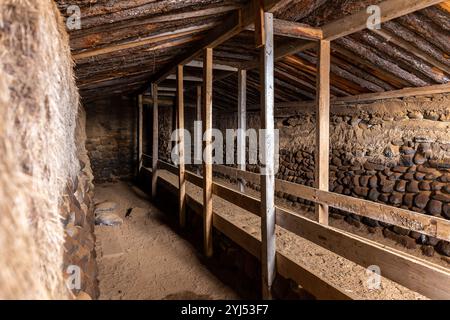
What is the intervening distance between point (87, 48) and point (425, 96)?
14.6 ft

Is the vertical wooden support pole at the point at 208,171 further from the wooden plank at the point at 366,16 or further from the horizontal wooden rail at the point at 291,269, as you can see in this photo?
the wooden plank at the point at 366,16

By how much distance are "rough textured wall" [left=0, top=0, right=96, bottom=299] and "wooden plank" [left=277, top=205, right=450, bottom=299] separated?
179 centimetres

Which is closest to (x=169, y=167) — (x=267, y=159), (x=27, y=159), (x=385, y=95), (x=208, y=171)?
(x=208, y=171)

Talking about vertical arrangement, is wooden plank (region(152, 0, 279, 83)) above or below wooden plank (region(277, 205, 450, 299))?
above

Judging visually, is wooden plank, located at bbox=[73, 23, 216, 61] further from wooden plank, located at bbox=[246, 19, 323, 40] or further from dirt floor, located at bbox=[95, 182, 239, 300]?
dirt floor, located at bbox=[95, 182, 239, 300]

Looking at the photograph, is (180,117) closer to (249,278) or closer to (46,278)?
(249,278)

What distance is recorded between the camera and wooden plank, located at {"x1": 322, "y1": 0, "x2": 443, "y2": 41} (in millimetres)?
2447

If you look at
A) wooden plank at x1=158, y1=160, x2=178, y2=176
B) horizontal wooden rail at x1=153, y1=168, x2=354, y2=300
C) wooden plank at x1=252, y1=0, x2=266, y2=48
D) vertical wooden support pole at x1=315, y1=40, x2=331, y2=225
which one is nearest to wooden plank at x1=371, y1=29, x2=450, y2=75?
vertical wooden support pole at x1=315, y1=40, x2=331, y2=225

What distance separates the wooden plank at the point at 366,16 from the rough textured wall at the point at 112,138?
742 cm

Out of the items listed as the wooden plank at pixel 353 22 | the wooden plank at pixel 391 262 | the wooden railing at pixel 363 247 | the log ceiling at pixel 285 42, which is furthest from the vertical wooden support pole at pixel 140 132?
the wooden plank at pixel 391 262

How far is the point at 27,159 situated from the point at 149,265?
8.89 feet

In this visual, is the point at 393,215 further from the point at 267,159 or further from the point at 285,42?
the point at 285,42

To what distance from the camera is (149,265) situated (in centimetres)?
357

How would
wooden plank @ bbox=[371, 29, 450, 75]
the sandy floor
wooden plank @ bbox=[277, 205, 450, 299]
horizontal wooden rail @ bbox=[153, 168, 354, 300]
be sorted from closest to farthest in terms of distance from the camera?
wooden plank @ bbox=[277, 205, 450, 299] → horizontal wooden rail @ bbox=[153, 168, 354, 300] → the sandy floor → wooden plank @ bbox=[371, 29, 450, 75]
